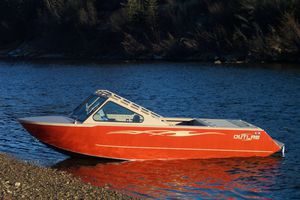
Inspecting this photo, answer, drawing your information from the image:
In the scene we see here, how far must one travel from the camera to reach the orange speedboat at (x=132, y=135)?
17500 mm

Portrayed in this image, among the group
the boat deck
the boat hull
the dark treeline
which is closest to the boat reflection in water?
the boat hull

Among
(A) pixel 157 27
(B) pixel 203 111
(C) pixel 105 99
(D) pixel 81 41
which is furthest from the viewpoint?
(D) pixel 81 41

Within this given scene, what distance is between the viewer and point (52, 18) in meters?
126

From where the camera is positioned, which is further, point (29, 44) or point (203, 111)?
point (29, 44)

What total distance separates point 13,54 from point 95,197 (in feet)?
373

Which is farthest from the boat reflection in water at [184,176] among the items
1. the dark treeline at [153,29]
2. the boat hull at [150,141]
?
the dark treeline at [153,29]

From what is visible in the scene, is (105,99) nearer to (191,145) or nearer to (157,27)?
(191,145)

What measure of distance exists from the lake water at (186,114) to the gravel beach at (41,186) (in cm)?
155

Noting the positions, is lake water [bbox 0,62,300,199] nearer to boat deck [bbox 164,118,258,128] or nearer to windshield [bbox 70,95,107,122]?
boat deck [bbox 164,118,258,128]

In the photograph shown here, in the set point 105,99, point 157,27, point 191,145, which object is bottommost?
point 157,27

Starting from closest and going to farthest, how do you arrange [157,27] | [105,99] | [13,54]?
[105,99], [157,27], [13,54]

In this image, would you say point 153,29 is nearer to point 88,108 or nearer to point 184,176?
point 88,108

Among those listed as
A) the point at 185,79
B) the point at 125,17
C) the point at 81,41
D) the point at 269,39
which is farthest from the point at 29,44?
the point at 185,79

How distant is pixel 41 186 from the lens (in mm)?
13133
